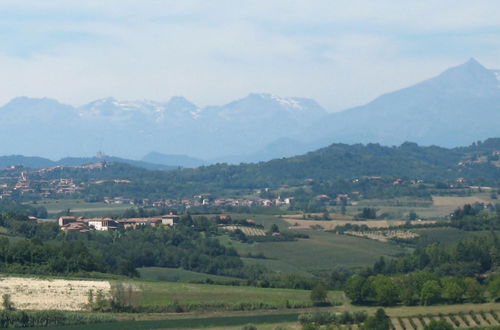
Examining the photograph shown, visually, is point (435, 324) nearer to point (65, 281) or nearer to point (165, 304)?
point (165, 304)

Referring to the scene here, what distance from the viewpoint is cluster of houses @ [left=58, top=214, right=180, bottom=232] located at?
120625 mm

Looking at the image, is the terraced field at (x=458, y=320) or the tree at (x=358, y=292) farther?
the tree at (x=358, y=292)

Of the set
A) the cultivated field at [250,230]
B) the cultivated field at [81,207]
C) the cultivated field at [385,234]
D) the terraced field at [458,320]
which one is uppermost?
the cultivated field at [81,207]

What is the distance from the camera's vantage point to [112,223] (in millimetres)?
124625

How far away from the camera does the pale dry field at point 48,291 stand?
66312 millimetres

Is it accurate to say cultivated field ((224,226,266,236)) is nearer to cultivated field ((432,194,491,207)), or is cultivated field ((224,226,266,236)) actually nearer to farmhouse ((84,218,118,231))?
farmhouse ((84,218,118,231))

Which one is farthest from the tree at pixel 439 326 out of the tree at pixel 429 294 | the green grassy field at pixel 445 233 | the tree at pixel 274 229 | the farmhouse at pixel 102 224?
the farmhouse at pixel 102 224

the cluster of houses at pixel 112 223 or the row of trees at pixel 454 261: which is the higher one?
the cluster of houses at pixel 112 223

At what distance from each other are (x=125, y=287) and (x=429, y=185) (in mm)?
130184

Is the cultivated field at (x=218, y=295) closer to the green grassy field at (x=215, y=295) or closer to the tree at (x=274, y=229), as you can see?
the green grassy field at (x=215, y=295)

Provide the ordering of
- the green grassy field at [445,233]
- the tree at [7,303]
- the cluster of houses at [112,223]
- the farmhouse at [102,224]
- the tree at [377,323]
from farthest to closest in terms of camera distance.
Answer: the farmhouse at [102,224], the cluster of houses at [112,223], the green grassy field at [445,233], the tree at [7,303], the tree at [377,323]

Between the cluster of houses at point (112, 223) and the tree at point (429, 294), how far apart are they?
53.5m

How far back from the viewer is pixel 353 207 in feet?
579

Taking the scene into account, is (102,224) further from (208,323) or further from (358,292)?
(208,323)
